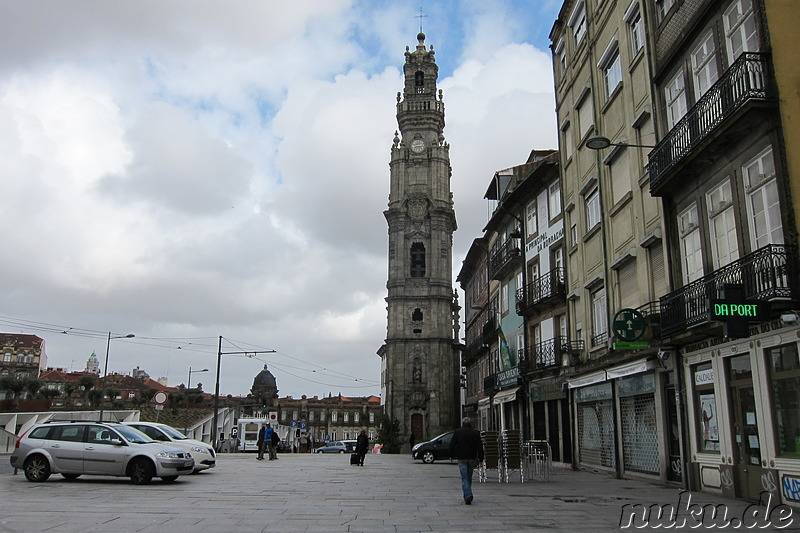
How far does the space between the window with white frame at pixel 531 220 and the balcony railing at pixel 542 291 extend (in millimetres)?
2363

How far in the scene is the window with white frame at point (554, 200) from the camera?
91.1ft

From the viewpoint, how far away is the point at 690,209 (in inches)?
628

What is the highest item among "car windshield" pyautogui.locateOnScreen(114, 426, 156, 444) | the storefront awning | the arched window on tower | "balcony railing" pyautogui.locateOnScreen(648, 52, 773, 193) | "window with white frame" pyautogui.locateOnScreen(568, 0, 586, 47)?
the arched window on tower

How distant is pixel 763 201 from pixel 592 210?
10564 mm

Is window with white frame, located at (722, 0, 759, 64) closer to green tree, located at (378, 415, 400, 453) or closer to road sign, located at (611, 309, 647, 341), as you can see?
road sign, located at (611, 309, 647, 341)

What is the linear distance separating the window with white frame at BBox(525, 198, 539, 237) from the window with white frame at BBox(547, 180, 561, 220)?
1.50 m

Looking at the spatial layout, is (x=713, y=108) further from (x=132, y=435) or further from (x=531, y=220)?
(x=531, y=220)

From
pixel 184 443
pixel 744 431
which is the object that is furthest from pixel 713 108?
pixel 184 443

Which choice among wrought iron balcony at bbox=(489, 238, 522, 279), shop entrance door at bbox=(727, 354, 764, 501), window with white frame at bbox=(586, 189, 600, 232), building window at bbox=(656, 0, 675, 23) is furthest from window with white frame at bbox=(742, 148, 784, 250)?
wrought iron balcony at bbox=(489, 238, 522, 279)

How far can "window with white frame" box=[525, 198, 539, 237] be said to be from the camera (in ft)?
99.7

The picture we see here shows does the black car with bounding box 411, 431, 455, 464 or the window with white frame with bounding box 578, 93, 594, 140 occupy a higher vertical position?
the window with white frame with bounding box 578, 93, 594, 140

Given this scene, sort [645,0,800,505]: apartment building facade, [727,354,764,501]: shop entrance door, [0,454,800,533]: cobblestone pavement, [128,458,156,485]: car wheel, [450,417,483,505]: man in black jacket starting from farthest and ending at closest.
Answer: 1. [128,458,156,485]: car wheel
2. [727,354,764,501]: shop entrance door
3. [450,417,483,505]: man in black jacket
4. [645,0,800,505]: apartment building facade
5. [0,454,800,533]: cobblestone pavement

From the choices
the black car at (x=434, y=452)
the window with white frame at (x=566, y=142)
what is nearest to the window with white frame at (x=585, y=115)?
the window with white frame at (x=566, y=142)

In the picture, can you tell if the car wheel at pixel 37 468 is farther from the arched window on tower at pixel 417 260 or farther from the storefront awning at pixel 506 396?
the arched window on tower at pixel 417 260
